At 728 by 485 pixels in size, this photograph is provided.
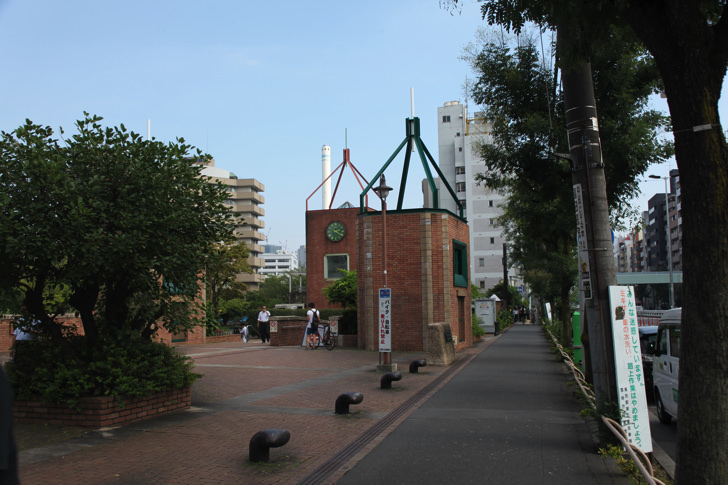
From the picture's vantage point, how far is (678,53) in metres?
4.37

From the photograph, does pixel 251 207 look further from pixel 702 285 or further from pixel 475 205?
pixel 702 285

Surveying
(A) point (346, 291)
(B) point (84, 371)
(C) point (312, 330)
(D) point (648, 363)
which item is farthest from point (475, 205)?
(B) point (84, 371)

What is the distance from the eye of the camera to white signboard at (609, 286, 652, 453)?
21.5ft

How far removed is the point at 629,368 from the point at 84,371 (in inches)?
274

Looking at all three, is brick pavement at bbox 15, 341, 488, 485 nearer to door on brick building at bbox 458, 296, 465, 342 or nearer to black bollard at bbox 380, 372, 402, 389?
black bollard at bbox 380, 372, 402, 389

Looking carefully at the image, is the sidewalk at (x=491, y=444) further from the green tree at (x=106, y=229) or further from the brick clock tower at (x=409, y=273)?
the brick clock tower at (x=409, y=273)

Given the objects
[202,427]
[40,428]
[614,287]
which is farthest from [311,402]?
[614,287]

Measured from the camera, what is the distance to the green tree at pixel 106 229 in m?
7.67

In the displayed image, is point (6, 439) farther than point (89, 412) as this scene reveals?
No

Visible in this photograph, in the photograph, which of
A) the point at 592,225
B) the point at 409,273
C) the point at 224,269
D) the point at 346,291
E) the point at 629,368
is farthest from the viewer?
the point at 346,291

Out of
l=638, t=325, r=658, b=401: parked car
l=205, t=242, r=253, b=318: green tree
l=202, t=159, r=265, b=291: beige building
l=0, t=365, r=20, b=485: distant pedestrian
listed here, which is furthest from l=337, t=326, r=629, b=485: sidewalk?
l=202, t=159, r=265, b=291: beige building

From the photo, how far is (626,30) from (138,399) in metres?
7.78

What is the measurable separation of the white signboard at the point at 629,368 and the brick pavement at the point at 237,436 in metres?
3.08

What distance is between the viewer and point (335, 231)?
178ft
